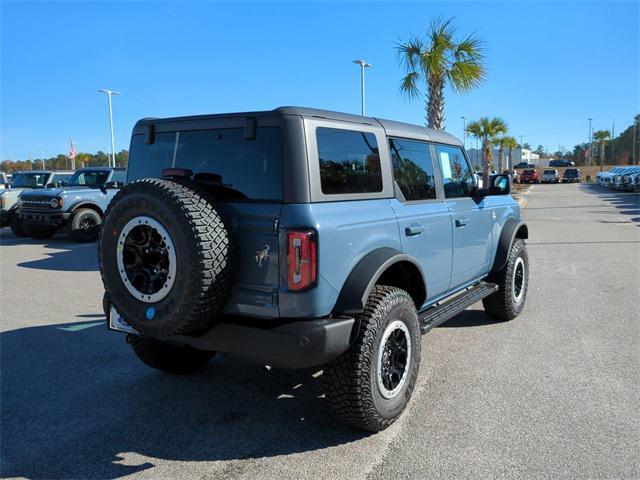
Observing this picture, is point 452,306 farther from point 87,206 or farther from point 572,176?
point 572,176

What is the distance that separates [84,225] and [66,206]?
622 millimetres

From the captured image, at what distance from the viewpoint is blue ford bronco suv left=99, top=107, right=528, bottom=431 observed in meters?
2.90

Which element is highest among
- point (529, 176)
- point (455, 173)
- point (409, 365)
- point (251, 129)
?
Result: point (529, 176)

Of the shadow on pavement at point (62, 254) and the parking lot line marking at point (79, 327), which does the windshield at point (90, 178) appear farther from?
the parking lot line marking at point (79, 327)

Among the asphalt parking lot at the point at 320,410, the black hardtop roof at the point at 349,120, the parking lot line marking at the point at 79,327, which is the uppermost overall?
the black hardtop roof at the point at 349,120

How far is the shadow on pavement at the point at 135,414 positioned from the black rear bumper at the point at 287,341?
0.64 meters

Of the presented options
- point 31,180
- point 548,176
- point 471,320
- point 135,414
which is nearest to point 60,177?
point 31,180

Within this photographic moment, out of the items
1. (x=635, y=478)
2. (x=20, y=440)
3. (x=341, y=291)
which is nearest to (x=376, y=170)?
(x=341, y=291)

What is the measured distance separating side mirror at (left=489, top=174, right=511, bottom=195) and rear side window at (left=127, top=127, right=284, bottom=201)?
2975 millimetres

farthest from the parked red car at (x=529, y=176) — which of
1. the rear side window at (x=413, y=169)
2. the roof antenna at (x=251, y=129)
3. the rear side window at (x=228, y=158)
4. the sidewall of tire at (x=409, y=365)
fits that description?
the roof antenna at (x=251, y=129)

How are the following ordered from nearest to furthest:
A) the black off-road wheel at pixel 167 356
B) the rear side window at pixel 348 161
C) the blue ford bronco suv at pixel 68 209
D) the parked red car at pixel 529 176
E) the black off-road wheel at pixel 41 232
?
the rear side window at pixel 348 161
the black off-road wheel at pixel 167 356
the blue ford bronco suv at pixel 68 209
the black off-road wheel at pixel 41 232
the parked red car at pixel 529 176

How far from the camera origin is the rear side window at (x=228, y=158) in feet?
10.2

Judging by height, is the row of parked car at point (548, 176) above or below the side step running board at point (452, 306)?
above

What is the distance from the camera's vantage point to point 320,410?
3.70 meters
